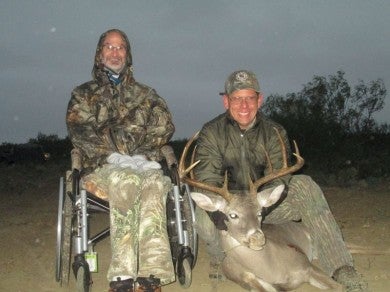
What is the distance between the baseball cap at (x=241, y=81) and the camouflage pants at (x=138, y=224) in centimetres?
107

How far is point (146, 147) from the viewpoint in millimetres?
5266

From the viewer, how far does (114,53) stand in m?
5.44

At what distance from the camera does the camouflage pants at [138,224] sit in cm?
421

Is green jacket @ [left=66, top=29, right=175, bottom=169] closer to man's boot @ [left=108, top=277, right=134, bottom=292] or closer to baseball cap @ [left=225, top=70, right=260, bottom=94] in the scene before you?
baseball cap @ [left=225, top=70, right=260, bottom=94]

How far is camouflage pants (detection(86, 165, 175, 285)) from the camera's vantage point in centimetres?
421

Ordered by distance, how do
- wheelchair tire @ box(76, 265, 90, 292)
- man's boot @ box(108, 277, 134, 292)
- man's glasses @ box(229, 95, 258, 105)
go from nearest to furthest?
1. man's boot @ box(108, 277, 134, 292)
2. wheelchair tire @ box(76, 265, 90, 292)
3. man's glasses @ box(229, 95, 258, 105)

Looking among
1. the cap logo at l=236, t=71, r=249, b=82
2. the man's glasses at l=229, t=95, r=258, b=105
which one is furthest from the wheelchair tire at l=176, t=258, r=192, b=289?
the cap logo at l=236, t=71, r=249, b=82

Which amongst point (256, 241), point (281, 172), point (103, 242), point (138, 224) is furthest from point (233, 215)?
point (103, 242)

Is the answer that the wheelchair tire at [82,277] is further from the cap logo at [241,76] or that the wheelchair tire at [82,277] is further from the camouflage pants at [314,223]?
the cap logo at [241,76]

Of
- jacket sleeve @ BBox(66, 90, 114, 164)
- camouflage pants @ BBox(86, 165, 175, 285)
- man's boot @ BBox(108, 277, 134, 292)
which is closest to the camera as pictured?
man's boot @ BBox(108, 277, 134, 292)

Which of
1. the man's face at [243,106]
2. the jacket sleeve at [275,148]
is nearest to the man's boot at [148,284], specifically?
the jacket sleeve at [275,148]

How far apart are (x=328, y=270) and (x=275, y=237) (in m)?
0.53

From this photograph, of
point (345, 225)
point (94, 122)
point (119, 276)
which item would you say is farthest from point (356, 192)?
point (119, 276)

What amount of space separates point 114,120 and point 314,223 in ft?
6.26
